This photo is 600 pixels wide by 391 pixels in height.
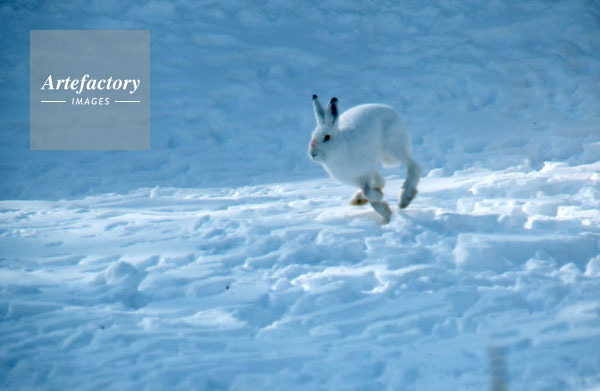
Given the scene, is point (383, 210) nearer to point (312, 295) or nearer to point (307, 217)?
point (307, 217)

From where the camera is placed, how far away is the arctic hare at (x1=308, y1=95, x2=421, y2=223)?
400 centimetres

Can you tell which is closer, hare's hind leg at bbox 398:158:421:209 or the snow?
the snow

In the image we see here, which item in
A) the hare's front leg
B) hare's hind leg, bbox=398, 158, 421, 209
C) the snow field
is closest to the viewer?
the snow field

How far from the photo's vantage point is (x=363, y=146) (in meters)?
4.10

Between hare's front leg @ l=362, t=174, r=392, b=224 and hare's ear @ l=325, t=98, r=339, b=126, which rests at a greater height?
hare's ear @ l=325, t=98, r=339, b=126

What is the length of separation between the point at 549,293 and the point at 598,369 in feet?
2.25

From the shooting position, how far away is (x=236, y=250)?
3951mm

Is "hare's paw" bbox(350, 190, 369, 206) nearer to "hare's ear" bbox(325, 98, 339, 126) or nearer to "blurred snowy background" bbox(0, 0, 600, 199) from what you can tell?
"hare's ear" bbox(325, 98, 339, 126)

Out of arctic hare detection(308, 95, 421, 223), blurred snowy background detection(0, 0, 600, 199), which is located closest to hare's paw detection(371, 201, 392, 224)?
arctic hare detection(308, 95, 421, 223)

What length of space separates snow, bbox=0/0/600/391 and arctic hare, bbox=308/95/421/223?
0.27m

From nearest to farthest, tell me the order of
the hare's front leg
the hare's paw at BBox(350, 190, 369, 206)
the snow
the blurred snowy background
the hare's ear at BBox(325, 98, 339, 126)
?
the snow < the hare's ear at BBox(325, 98, 339, 126) < the hare's front leg < the hare's paw at BBox(350, 190, 369, 206) < the blurred snowy background

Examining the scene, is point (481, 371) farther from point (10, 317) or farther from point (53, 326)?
point (10, 317)

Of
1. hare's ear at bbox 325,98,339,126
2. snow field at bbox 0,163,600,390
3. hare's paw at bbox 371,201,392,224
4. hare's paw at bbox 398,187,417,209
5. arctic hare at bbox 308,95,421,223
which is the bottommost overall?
snow field at bbox 0,163,600,390

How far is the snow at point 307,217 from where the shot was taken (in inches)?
107
